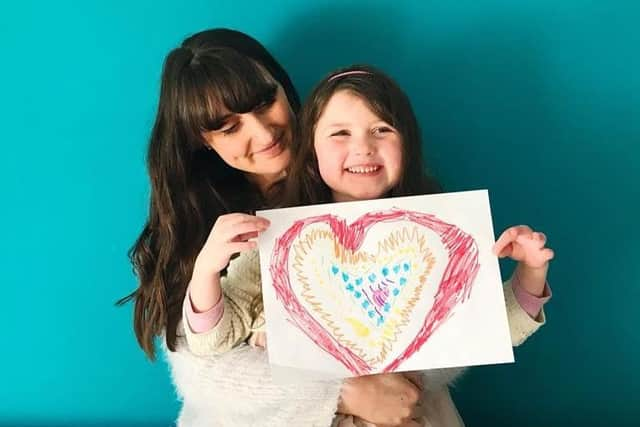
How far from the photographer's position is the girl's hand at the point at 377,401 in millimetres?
877

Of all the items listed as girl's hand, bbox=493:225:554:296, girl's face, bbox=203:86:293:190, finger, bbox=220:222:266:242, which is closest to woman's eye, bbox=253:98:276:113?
girl's face, bbox=203:86:293:190

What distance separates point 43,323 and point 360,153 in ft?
2.24

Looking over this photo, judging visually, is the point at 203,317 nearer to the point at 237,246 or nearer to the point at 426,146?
the point at 237,246

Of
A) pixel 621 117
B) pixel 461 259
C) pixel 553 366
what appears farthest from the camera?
pixel 553 366

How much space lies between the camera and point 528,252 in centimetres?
81

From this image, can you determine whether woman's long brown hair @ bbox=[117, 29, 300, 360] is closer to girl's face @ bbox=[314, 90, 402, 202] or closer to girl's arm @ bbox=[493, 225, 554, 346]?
girl's face @ bbox=[314, 90, 402, 202]

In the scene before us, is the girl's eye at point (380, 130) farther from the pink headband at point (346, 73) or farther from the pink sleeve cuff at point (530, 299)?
the pink sleeve cuff at point (530, 299)

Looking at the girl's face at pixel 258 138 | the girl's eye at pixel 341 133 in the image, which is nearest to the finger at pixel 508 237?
the girl's eye at pixel 341 133

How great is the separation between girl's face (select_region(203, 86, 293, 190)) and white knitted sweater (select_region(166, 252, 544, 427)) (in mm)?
139

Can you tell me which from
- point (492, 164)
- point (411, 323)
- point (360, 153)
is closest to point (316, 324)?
point (411, 323)

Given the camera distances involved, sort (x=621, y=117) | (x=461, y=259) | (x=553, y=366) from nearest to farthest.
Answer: (x=461, y=259), (x=621, y=117), (x=553, y=366)

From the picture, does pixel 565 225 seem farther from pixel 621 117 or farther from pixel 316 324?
pixel 316 324

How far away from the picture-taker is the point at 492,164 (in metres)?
1.08

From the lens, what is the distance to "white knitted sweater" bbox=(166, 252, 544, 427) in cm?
86
